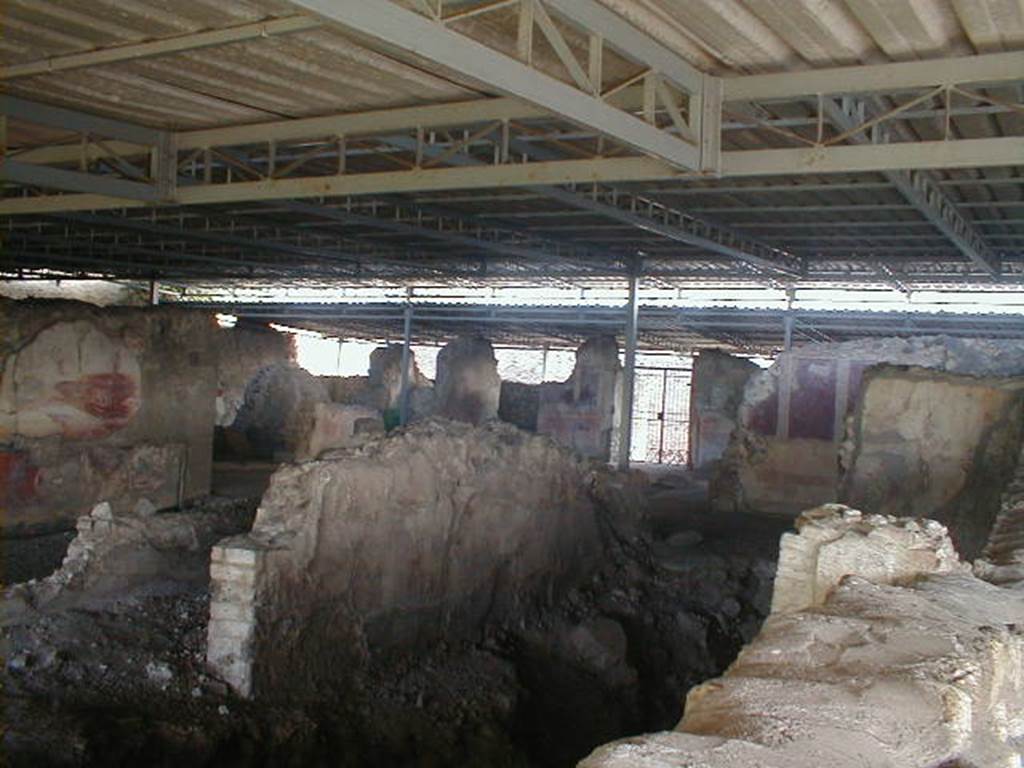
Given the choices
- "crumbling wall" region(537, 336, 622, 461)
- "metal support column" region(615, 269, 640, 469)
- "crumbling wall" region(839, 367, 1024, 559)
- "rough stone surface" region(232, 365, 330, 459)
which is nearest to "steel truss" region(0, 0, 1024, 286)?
"metal support column" region(615, 269, 640, 469)

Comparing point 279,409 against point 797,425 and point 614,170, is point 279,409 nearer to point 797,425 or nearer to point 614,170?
point 797,425

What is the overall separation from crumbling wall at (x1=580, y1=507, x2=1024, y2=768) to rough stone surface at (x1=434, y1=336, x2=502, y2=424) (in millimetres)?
15516

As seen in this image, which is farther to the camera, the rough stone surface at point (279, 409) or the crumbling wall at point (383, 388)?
the crumbling wall at point (383, 388)

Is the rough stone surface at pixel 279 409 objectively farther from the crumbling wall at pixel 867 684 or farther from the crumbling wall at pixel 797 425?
the crumbling wall at pixel 867 684

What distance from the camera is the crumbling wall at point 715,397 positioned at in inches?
731

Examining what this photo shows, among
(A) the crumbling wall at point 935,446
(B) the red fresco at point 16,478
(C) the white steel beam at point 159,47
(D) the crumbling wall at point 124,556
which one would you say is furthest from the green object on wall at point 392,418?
(C) the white steel beam at point 159,47

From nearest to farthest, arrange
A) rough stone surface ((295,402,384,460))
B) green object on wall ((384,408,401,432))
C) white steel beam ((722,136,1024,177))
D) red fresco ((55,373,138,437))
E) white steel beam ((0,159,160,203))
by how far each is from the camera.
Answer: white steel beam ((722,136,1024,177)), white steel beam ((0,159,160,203)), red fresco ((55,373,138,437)), rough stone surface ((295,402,384,460)), green object on wall ((384,408,401,432))

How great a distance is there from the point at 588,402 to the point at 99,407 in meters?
9.95

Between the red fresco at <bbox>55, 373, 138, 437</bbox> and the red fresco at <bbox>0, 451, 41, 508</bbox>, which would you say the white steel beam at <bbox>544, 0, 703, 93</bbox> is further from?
the red fresco at <bbox>0, 451, 41, 508</bbox>

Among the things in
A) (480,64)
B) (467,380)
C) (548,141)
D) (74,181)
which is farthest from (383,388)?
(480,64)

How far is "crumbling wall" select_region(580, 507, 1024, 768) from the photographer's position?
8.56 ft

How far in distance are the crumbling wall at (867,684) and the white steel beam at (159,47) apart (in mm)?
3733

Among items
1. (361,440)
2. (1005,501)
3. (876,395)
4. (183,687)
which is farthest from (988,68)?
(183,687)

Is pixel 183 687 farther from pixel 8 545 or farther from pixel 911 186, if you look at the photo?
pixel 911 186
